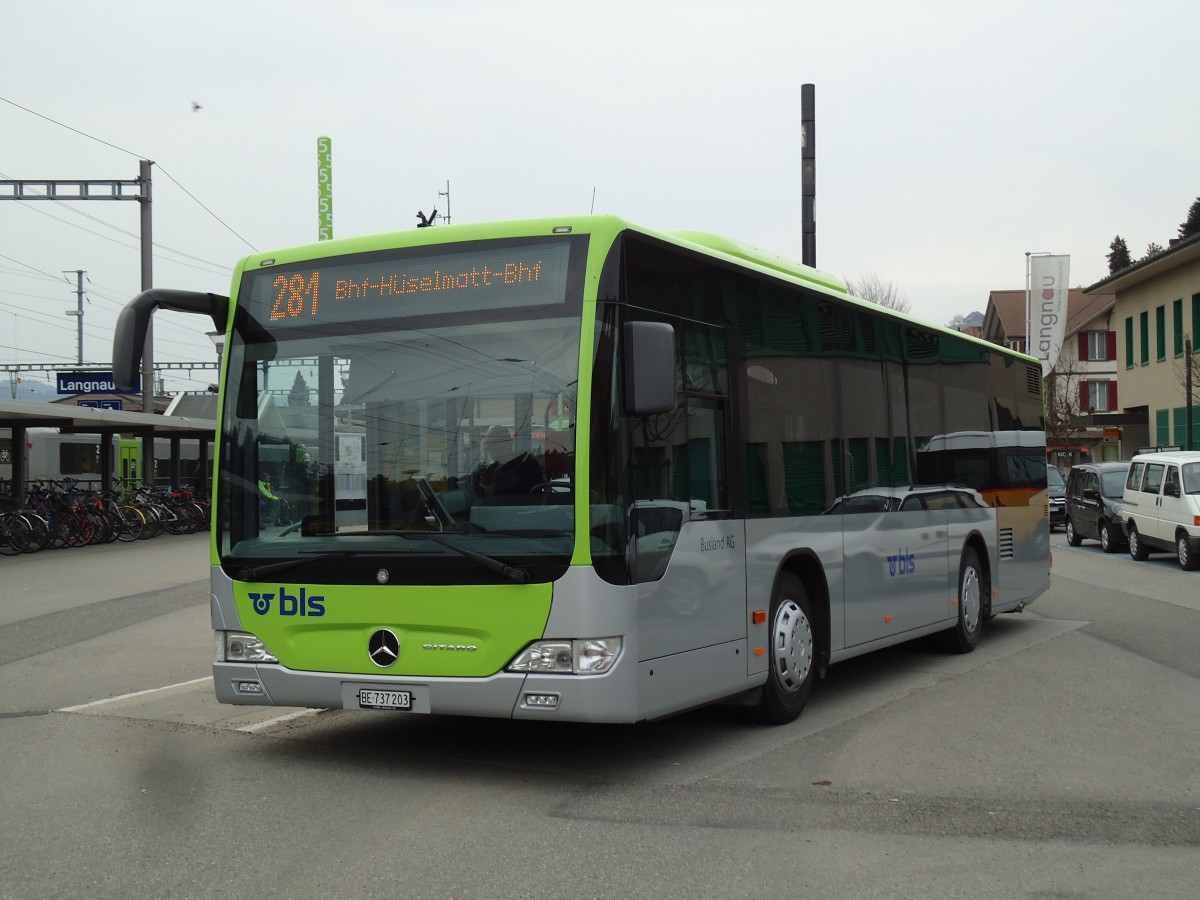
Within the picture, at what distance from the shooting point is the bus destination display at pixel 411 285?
699 cm

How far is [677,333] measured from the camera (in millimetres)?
7457

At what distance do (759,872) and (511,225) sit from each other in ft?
11.5

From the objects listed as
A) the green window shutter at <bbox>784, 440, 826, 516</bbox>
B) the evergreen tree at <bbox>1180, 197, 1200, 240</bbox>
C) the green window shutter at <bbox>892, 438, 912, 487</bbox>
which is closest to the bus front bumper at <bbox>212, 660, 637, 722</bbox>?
the green window shutter at <bbox>784, 440, 826, 516</bbox>

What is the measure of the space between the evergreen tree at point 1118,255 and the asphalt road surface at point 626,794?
98.0 meters

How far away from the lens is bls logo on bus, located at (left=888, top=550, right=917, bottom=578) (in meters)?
10.4

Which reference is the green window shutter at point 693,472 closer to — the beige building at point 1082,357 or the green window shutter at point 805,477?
the green window shutter at point 805,477

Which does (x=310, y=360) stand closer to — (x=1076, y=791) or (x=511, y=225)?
(x=511, y=225)

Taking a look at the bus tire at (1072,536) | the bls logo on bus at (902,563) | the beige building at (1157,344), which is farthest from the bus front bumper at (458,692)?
the beige building at (1157,344)

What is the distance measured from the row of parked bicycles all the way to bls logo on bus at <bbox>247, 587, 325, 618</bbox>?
22.3 meters

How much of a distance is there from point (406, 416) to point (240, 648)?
164 cm

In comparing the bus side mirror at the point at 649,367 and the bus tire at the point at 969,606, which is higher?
the bus side mirror at the point at 649,367

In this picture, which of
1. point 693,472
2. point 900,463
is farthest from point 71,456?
point 693,472

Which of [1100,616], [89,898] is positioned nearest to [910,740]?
[89,898]

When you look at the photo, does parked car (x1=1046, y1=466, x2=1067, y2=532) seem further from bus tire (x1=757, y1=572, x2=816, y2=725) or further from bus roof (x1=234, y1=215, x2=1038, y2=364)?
bus roof (x1=234, y1=215, x2=1038, y2=364)
